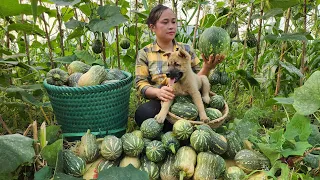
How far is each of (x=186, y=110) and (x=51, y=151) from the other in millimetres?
673

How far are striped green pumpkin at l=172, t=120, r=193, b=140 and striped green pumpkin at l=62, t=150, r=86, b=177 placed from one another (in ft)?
1.43

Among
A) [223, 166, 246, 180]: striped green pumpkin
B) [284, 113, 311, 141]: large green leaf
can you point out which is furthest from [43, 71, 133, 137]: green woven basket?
[284, 113, 311, 141]: large green leaf

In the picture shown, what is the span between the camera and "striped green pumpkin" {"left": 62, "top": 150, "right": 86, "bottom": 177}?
1.55 m

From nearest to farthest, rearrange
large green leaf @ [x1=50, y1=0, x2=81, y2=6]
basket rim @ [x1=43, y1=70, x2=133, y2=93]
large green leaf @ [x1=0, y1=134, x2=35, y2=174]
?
large green leaf @ [x1=0, y1=134, x2=35, y2=174] → large green leaf @ [x1=50, y1=0, x2=81, y2=6] → basket rim @ [x1=43, y1=70, x2=133, y2=93]

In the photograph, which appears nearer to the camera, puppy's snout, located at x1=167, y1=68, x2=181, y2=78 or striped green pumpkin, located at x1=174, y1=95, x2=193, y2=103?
puppy's snout, located at x1=167, y1=68, x2=181, y2=78

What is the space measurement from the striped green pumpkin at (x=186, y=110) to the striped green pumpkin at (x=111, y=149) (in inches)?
13.2

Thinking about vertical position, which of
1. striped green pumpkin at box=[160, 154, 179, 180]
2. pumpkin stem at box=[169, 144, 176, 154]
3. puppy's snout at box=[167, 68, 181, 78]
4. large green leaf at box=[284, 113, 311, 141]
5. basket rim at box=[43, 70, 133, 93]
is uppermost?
puppy's snout at box=[167, 68, 181, 78]

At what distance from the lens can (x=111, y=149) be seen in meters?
1.63

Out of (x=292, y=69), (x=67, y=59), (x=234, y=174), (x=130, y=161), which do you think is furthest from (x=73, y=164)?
(x=292, y=69)

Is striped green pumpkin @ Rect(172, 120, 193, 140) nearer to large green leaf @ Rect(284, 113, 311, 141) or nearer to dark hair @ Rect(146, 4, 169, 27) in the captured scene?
large green leaf @ Rect(284, 113, 311, 141)

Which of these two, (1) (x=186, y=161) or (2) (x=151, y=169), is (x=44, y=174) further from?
(1) (x=186, y=161)

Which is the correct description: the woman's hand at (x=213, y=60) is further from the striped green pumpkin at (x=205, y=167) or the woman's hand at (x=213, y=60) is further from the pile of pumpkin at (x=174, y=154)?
the striped green pumpkin at (x=205, y=167)

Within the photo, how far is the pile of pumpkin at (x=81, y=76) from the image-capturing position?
192 cm

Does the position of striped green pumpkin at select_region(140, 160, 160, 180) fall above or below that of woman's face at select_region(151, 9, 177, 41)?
below
